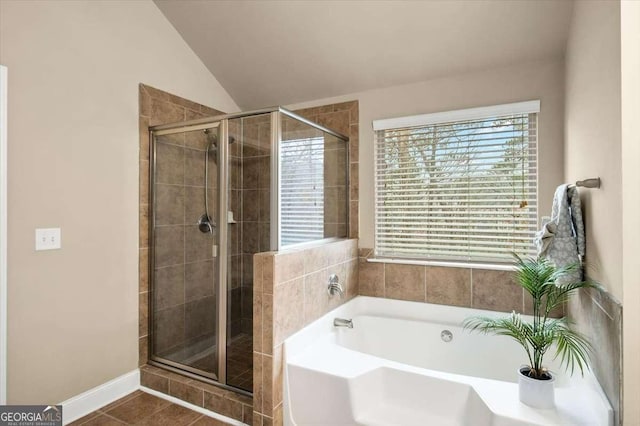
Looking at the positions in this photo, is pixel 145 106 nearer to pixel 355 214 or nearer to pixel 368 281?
pixel 355 214

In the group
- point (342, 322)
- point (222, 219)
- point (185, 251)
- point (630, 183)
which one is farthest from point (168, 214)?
point (630, 183)

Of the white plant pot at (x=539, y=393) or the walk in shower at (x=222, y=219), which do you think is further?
the walk in shower at (x=222, y=219)

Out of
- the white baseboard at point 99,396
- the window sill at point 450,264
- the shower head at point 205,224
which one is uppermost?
the shower head at point 205,224

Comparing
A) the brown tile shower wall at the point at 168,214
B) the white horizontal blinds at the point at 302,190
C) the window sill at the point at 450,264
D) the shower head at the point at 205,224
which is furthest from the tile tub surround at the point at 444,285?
the brown tile shower wall at the point at 168,214

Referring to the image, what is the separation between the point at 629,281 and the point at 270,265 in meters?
1.48

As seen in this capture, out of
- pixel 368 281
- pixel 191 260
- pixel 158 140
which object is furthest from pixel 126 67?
pixel 368 281

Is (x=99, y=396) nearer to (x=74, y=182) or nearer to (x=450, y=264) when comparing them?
(x=74, y=182)

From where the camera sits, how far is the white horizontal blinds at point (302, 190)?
2086mm

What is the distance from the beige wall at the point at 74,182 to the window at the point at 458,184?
1918mm

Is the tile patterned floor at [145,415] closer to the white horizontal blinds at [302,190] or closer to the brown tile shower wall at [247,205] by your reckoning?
the brown tile shower wall at [247,205]

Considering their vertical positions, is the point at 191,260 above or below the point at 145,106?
below

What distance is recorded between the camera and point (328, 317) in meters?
2.27

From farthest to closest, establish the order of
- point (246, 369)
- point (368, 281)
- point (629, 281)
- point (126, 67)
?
point (368, 281) → point (126, 67) → point (246, 369) → point (629, 281)

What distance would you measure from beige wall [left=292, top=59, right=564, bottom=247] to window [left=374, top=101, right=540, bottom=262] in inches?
2.7
